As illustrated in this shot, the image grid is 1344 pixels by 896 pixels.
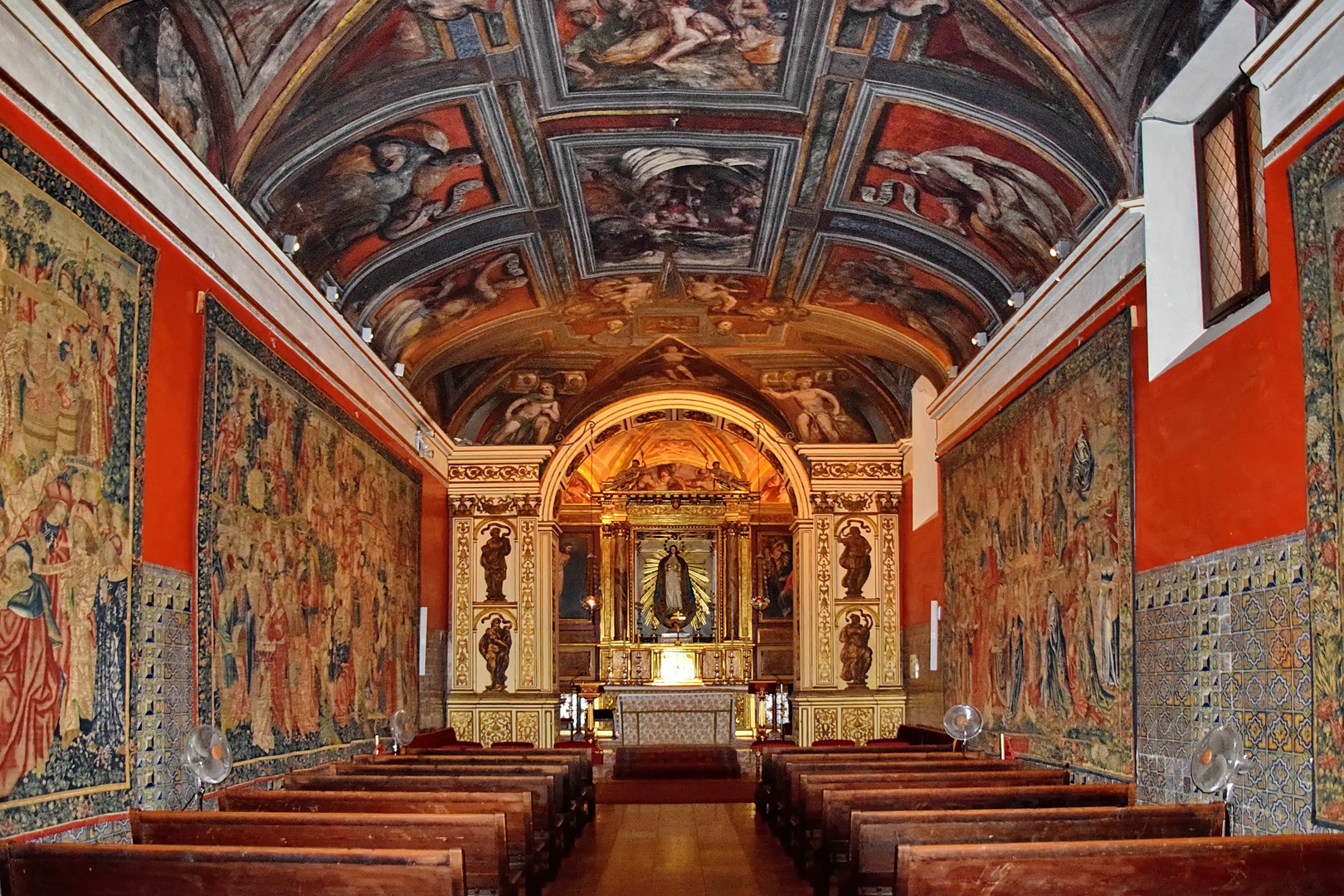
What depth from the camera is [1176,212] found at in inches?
402

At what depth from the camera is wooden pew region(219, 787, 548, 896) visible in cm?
846

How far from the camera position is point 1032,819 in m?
7.39

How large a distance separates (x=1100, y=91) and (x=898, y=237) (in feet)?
17.1

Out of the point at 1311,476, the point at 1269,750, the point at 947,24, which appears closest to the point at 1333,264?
the point at 1311,476

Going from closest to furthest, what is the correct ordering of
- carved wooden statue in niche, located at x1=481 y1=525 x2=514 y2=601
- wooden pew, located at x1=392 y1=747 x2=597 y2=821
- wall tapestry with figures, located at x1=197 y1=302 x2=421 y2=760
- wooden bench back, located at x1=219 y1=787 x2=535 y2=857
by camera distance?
wooden bench back, located at x1=219 y1=787 x2=535 y2=857 → wall tapestry with figures, located at x1=197 y1=302 x2=421 y2=760 → wooden pew, located at x1=392 y1=747 x2=597 y2=821 → carved wooden statue in niche, located at x1=481 y1=525 x2=514 y2=601

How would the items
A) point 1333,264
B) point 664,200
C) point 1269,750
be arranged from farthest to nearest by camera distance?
point 664,200
point 1269,750
point 1333,264

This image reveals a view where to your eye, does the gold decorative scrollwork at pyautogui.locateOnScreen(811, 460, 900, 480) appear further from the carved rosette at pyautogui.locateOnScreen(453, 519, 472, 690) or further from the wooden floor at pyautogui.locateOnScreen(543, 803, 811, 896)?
the wooden floor at pyautogui.locateOnScreen(543, 803, 811, 896)

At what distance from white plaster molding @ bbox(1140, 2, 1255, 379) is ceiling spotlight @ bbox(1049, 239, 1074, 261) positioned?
249cm

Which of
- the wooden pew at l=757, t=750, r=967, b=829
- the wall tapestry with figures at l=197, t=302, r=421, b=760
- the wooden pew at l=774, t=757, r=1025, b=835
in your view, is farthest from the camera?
the wooden pew at l=757, t=750, r=967, b=829

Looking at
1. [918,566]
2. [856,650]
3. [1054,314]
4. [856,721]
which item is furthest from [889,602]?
[1054,314]

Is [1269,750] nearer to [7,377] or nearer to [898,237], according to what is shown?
[7,377]

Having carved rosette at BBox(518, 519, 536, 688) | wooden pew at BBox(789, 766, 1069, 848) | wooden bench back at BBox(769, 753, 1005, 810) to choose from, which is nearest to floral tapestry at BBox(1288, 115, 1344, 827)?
wooden pew at BBox(789, 766, 1069, 848)

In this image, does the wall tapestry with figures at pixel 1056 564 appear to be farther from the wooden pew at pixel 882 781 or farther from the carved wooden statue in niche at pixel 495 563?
the carved wooden statue in niche at pixel 495 563

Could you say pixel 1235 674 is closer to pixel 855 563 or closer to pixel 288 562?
pixel 288 562
